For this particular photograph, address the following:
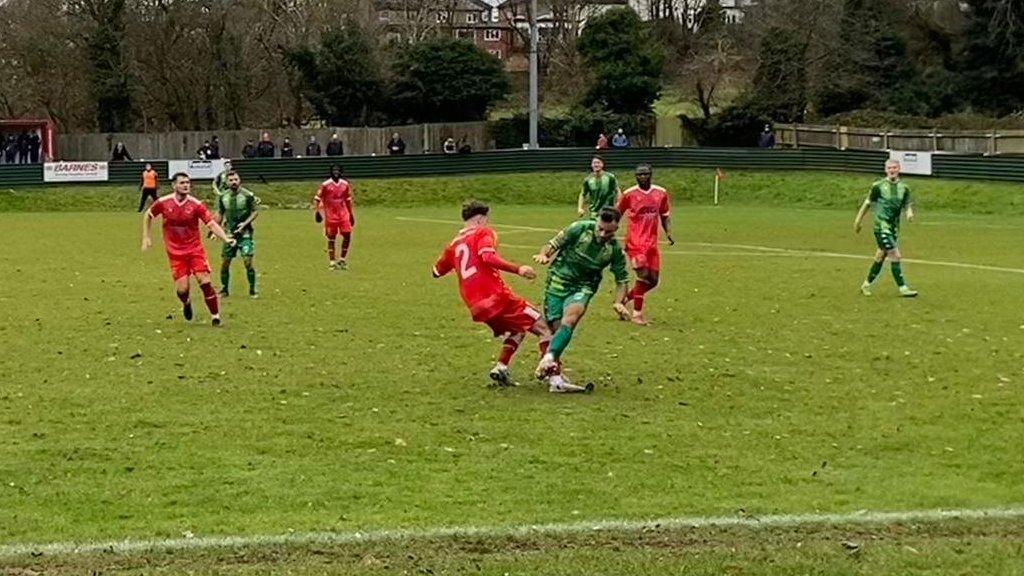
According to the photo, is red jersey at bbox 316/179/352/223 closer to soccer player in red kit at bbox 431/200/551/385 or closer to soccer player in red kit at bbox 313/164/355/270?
soccer player in red kit at bbox 313/164/355/270

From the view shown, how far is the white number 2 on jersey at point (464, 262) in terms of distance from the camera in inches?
516

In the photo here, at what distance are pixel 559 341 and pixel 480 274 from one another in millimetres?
946

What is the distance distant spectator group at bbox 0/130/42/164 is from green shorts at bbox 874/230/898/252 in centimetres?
4414

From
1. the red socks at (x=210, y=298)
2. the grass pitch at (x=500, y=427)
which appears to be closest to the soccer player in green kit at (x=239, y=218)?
the grass pitch at (x=500, y=427)

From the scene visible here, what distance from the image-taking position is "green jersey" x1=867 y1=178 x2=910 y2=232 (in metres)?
21.4

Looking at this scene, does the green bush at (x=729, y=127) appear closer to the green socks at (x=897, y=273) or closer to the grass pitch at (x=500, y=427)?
the green socks at (x=897, y=273)

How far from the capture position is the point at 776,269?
26328 millimetres

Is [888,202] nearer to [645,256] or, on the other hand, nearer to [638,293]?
[645,256]

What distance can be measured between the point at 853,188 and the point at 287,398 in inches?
1570

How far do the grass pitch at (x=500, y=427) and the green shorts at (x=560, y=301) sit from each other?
682mm

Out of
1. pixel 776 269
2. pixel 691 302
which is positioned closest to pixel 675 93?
pixel 776 269

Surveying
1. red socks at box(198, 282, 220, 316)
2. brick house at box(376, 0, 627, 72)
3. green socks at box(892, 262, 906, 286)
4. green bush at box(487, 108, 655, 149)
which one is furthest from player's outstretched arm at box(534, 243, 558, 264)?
brick house at box(376, 0, 627, 72)

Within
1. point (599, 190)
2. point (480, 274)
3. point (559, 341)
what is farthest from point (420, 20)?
point (559, 341)

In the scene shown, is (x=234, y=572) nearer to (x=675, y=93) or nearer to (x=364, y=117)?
(x=364, y=117)
